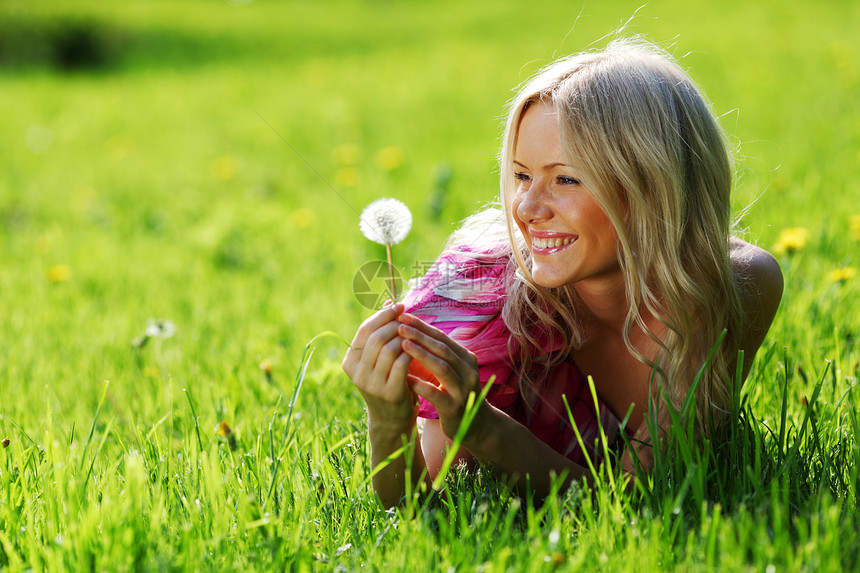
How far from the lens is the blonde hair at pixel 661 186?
1.76 m

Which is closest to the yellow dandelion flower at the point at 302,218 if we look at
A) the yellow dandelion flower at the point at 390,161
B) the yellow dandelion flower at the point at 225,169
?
the yellow dandelion flower at the point at 390,161

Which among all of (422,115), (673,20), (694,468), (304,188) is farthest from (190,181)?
(673,20)

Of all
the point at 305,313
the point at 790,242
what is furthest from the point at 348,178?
the point at 790,242

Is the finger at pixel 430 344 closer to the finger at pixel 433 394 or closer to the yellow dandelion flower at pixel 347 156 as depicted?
the finger at pixel 433 394

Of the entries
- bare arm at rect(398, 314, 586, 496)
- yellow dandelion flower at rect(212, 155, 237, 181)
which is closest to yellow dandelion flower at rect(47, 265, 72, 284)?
yellow dandelion flower at rect(212, 155, 237, 181)

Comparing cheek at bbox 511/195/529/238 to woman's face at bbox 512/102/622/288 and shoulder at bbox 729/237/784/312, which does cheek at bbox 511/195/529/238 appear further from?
shoulder at bbox 729/237/784/312

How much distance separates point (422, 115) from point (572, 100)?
500cm

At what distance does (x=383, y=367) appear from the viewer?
5.13ft

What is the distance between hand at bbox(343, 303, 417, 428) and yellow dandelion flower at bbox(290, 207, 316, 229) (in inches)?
108

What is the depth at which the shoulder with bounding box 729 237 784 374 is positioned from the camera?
193 cm

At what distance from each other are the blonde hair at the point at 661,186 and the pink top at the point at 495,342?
0.85 feet

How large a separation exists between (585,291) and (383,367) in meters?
0.68

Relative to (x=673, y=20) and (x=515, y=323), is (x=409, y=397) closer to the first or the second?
(x=515, y=323)

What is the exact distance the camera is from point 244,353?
2.76 metres
